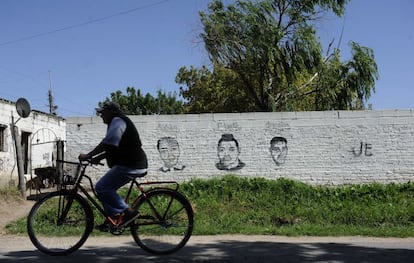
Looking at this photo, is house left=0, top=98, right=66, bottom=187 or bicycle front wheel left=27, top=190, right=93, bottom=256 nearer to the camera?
bicycle front wheel left=27, top=190, right=93, bottom=256

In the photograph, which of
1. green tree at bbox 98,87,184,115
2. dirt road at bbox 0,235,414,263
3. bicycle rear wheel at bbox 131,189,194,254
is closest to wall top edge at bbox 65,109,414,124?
dirt road at bbox 0,235,414,263

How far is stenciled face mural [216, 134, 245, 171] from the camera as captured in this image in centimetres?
1302

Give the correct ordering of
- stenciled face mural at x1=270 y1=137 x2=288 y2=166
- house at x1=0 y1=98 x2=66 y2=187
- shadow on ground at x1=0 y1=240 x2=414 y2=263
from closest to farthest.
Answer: shadow on ground at x1=0 y1=240 x2=414 y2=263 < stenciled face mural at x1=270 y1=137 x2=288 y2=166 < house at x1=0 y1=98 x2=66 y2=187

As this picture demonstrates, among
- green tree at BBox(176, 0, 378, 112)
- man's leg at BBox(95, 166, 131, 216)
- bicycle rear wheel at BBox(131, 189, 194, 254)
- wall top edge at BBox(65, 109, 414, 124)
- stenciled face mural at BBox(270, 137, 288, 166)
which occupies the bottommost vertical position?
bicycle rear wheel at BBox(131, 189, 194, 254)

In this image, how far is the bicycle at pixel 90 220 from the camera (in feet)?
18.8

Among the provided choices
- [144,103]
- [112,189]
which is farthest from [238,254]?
[144,103]

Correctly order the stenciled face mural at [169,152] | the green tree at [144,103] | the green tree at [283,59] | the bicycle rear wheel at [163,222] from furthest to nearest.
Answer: the green tree at [144,103] < the green tree at [283,59] < the stenciled face mural at [169,152] < the bicycle rear wheel at [163,222]

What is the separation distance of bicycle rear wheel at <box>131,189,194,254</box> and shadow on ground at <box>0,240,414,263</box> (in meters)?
0.15

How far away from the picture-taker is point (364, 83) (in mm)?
22797

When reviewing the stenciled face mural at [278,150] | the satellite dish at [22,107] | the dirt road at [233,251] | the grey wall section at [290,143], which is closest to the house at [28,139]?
the satellite dish at [22,107]

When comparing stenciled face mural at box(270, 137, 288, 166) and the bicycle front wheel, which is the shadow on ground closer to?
the bicycle front wheel

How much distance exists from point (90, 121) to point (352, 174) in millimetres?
7409

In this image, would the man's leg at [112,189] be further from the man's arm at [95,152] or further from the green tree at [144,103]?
the green tree at [144,103]

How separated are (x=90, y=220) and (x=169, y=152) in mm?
7305
